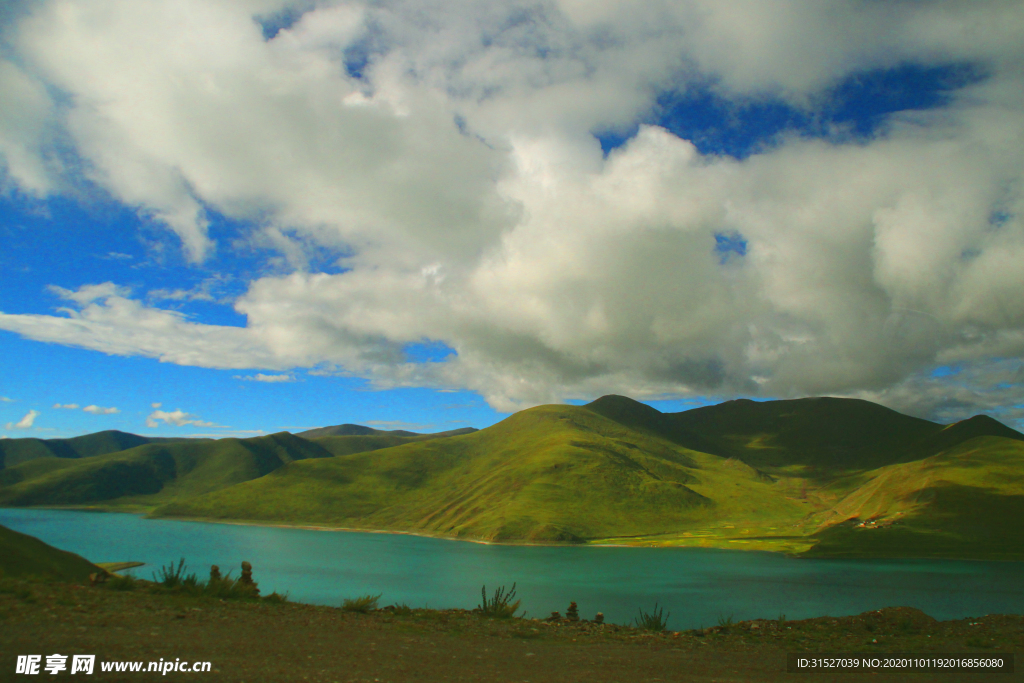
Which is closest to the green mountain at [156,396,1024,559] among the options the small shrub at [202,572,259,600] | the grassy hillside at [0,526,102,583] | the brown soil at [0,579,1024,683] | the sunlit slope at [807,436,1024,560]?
the sunlit slope at [807,436,1024,560]

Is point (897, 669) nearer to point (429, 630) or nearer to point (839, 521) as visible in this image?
point (429, 630)

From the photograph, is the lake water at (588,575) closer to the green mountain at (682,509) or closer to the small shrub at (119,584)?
the green mountain at (682,509)

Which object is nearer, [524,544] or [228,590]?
[228,590]

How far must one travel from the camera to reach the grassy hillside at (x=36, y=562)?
15.4 meters

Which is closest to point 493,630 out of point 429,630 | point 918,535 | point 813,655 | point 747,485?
point 429,630

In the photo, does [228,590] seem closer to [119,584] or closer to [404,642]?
[119,584]

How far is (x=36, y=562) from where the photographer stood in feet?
53.4

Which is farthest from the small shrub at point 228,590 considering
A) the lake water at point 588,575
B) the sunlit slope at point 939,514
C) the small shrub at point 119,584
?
the sunlit slope at point 939,514

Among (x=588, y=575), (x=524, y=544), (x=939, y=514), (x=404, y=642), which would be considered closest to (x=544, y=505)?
(x=524, y=544)

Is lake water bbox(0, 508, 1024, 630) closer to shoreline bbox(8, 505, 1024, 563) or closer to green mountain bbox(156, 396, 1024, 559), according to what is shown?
shoreline bbox(8, 505, 1024, 563)

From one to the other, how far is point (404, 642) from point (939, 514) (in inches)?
5873

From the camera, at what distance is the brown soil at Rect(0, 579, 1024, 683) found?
10070 mm

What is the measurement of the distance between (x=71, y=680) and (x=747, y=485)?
212m

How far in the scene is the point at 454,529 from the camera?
158 m
